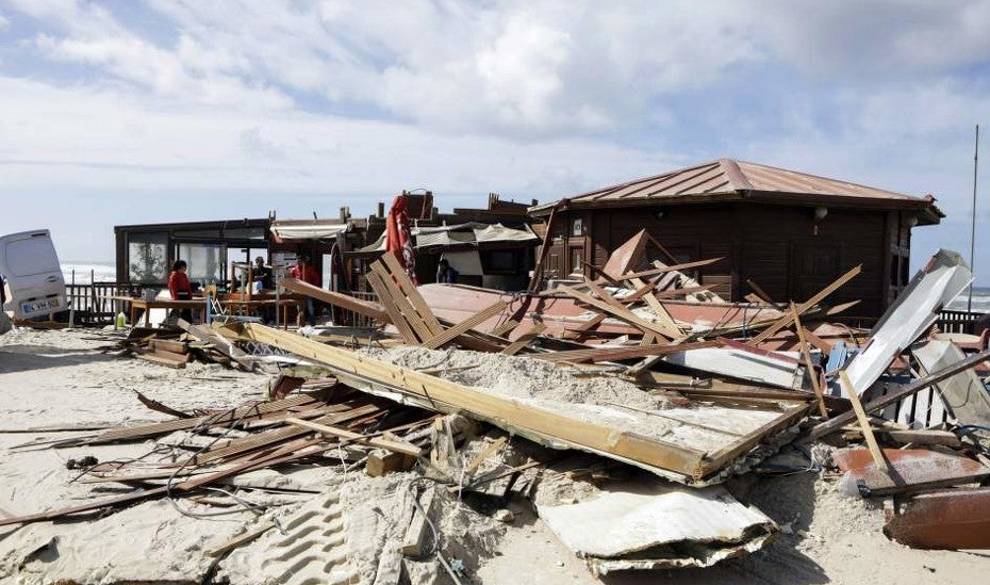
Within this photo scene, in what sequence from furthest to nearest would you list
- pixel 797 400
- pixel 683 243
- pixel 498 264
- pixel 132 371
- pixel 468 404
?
pixel 498 264 < pixel 683 243 < pixel 132 371 < pixel 797 400 < pixel 468 404

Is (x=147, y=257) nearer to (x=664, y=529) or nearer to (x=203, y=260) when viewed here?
(x=203, y=260)

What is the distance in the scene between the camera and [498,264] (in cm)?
1855

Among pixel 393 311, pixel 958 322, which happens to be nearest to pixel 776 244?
pixel 958 322

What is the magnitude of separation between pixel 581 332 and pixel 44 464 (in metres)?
5.44

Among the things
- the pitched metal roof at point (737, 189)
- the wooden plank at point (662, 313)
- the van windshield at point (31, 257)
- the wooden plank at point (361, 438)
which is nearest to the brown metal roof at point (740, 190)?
the pitched metal roof at point (737, 189)

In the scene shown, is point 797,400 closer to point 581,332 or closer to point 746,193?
point 581,332

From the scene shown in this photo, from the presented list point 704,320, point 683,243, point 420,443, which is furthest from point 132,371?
point 683,243

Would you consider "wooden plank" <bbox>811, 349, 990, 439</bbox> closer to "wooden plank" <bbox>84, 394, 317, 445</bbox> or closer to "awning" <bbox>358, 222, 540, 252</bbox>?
"wooden plank" <bbox>84, 394, 317, 445</bbox>

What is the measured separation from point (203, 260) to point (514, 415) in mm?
18361

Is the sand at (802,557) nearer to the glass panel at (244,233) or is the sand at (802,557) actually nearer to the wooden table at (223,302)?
the wooden table at (223,302)

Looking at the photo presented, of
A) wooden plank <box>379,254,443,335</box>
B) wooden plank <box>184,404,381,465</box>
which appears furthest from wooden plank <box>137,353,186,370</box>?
wooden plank <box>184,404,381,465</box>

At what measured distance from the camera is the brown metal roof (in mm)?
12000

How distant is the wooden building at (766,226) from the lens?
12258 millimetres

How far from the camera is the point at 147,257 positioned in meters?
20.8
